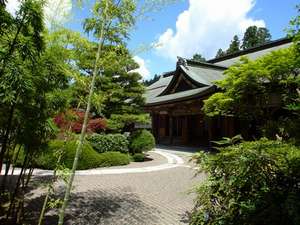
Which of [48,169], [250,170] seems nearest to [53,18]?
[250,170]

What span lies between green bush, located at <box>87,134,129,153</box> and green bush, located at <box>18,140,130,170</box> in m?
0.43

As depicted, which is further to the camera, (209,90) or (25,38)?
(209,90)

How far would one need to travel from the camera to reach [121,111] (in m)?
13.8

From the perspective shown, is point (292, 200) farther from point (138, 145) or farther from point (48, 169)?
point (138, 145)

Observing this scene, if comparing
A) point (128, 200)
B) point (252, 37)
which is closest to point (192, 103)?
point (128, 200)

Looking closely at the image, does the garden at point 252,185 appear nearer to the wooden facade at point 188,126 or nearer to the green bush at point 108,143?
the green bush at point 108,143

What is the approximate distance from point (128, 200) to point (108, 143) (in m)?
5.84

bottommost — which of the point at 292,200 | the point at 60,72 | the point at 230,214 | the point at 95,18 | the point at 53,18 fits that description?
the point at 230,214

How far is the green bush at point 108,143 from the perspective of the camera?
39.8ft

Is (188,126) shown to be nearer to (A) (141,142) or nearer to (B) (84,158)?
(A) (141,142)

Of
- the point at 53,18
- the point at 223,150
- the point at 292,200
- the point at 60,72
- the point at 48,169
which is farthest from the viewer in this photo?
the point at 48,169

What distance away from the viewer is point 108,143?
12.4 meters

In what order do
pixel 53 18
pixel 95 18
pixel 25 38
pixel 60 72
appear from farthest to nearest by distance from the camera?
pixel 53 18
pixel 60 72
pixel 95 18
pixel 25 38

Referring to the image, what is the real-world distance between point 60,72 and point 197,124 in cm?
1579
